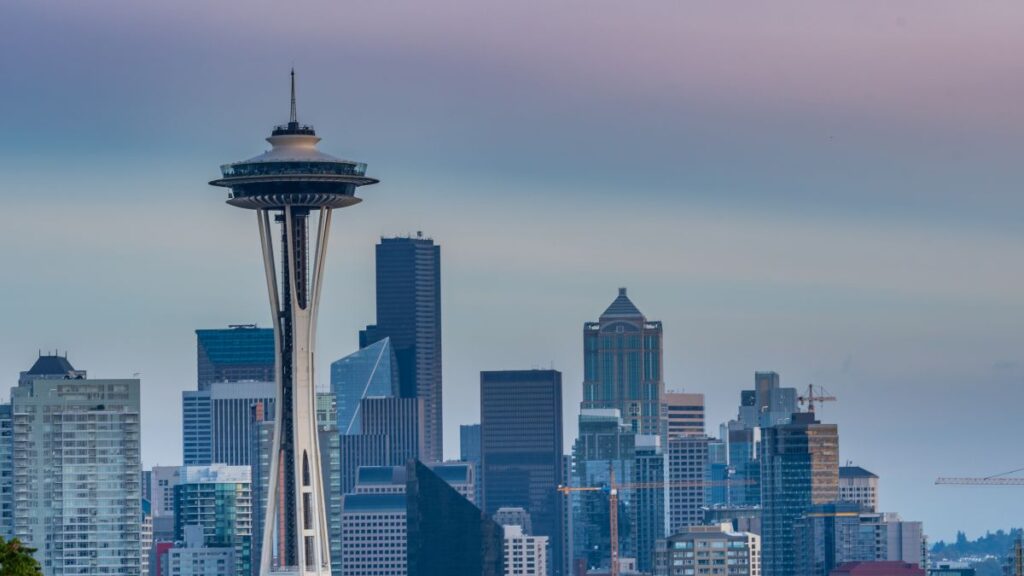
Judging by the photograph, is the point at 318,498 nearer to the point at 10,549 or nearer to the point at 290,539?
the point at 290,539

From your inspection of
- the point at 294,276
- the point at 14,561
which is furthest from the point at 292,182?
the point at 14,561

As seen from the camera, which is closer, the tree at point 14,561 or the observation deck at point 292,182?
the tree at point 14,561

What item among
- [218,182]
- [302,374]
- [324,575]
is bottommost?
[324,575]

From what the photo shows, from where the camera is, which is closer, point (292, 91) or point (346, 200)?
point (346, 200)

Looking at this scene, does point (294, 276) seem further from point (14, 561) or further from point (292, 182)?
point (14, 561)

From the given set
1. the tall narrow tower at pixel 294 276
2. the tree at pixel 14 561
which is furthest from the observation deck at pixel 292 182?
the tree at pixel 14 561

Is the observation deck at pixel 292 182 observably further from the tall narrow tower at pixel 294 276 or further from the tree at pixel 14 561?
the tree at pixel 14 561

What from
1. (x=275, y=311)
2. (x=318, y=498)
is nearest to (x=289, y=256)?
(x=275, y=311)

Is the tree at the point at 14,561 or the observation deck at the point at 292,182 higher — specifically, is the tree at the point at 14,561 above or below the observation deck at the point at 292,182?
below

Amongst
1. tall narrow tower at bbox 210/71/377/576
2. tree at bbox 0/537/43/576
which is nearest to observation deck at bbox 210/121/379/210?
tall narrow tower at bbox 210/71/377/576
